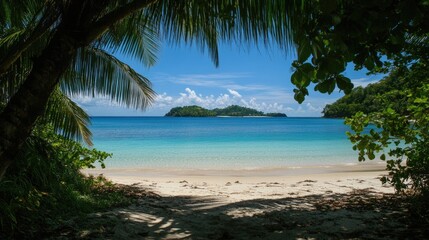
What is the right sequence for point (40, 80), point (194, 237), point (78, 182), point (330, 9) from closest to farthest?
point (330, 9) < point (40, 80) < point (194, 237) < point (78, 182)

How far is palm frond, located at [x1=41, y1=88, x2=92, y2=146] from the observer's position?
6.15 m

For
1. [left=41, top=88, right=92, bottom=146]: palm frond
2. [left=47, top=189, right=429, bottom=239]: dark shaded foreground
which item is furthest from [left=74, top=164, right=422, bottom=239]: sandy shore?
[left=41, top=88, right=92, bottom=146]: palm frond

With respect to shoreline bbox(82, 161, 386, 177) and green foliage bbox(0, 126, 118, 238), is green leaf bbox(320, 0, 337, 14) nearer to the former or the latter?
green foliage bbox(0, 126, 118, 238)

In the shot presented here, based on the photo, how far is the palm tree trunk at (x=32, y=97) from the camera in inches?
91.2

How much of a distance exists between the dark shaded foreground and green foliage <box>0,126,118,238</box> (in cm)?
28

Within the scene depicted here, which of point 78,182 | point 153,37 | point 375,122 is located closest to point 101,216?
point 78,182

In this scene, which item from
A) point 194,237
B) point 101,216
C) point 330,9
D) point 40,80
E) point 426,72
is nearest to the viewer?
point 330,9

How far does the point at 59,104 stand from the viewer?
20.8ft

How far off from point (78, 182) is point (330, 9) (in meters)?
4.71

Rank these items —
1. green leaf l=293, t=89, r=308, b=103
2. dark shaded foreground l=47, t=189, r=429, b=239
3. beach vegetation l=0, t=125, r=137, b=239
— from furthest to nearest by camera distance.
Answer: dark shaded foreground l=47, t=189, r=429, b=239, beach vegetation l=0, t=125, r=137, b=239, green leaf l=293, t=89, r=308, b=103

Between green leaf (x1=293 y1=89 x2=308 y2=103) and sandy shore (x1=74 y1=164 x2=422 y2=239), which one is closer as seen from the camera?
green leaf (x1=293 y1=89 x2=308 y2=103)

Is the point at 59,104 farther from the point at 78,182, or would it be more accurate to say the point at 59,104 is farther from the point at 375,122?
the point at 375,122

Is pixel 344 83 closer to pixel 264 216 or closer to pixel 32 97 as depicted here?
pixel 32 97

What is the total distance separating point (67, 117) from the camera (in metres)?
6.77
